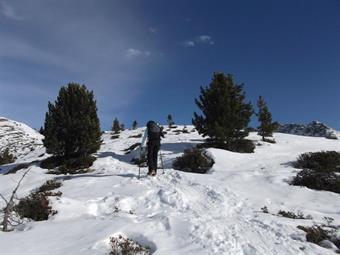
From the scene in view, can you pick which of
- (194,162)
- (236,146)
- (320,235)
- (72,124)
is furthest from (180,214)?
(236,146)

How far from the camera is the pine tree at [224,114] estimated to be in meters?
23.5

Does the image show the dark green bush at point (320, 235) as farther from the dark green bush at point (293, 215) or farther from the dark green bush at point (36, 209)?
the dark green bush at point (36, 209)

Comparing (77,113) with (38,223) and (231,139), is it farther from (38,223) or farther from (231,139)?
(38,223)

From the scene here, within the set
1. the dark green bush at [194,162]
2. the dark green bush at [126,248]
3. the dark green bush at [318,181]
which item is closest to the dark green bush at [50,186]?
the dark green bush at [194,162]

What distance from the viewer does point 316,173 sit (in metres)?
12.9

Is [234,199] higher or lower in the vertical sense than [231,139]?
lower

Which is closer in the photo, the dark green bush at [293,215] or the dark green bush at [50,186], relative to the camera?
the dark green bush at [293,215]

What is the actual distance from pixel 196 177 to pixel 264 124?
59.7ft

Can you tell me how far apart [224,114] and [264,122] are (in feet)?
28.2

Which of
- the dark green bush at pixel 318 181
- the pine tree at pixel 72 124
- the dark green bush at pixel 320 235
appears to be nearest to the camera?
the dark green bush at pixel 320 235

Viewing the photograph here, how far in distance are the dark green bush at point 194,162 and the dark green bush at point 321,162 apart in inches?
174

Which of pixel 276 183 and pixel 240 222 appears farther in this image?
pixel 276 183

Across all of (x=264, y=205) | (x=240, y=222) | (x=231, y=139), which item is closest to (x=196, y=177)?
(x=264, y=205)

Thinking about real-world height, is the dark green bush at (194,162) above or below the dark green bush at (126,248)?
above
